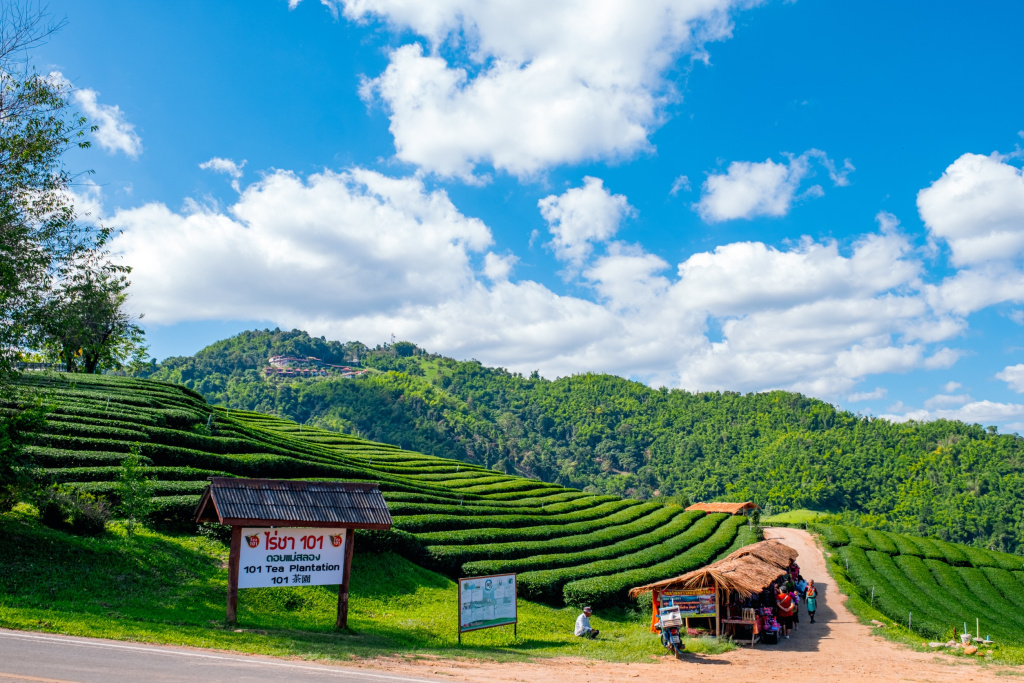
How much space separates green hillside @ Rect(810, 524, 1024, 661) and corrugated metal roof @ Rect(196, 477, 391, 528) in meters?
26.1

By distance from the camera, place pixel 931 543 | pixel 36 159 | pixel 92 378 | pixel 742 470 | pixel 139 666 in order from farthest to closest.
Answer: pixel 742 470 → pixel 931 543 → pixel 92 378 → pixel 36 159 → pixel 139 666

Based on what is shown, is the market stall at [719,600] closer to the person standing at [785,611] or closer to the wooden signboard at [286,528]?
the person standing at [785,611]

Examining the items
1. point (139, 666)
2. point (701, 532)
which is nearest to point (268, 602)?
point (139, 666)

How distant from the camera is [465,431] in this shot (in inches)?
5837

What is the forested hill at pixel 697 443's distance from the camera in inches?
3856

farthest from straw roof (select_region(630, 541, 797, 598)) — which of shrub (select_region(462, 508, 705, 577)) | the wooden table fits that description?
shrub (select_region(462, 508, 705, 577))

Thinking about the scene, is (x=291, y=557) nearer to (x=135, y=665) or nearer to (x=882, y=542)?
(x=135, y=665)

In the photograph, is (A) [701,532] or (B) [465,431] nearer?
(A) [701,532]

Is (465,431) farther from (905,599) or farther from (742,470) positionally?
(905,599)

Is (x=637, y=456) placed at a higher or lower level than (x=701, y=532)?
higher

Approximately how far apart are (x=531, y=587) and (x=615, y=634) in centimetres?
595

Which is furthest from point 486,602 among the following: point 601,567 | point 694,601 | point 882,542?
point 882,542

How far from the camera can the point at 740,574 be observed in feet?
77.7

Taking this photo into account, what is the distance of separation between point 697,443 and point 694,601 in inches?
5550
